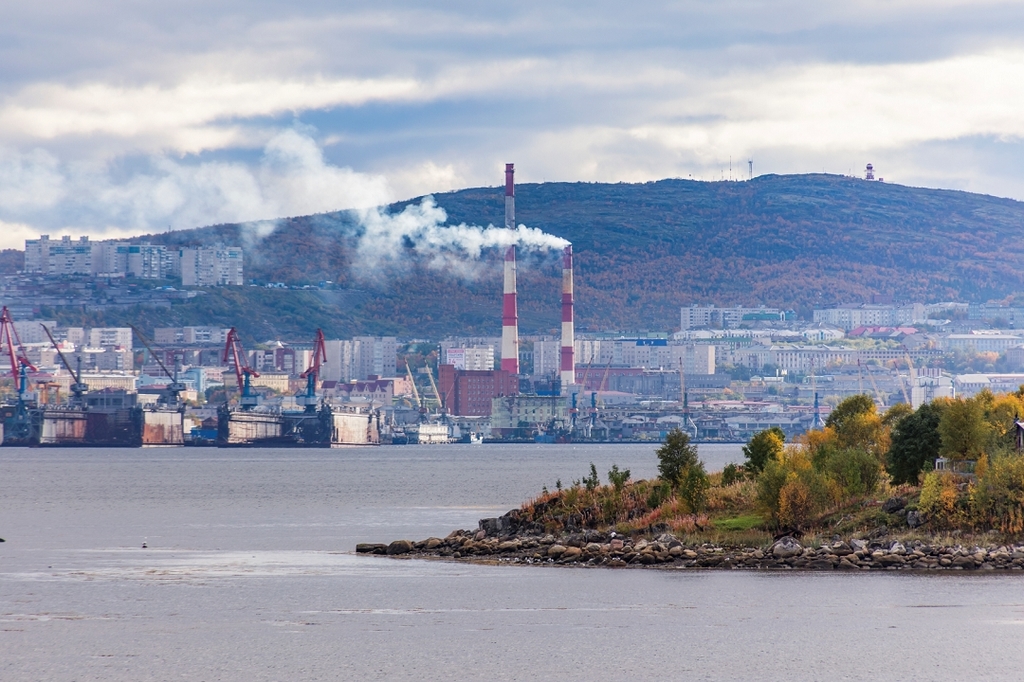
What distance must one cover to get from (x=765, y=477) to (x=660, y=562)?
149 inches

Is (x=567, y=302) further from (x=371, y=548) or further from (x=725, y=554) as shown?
(x=725, y=554)

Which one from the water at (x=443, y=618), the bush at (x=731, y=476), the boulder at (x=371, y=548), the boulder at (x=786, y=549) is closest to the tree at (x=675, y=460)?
the bush at (x=731, y=476)

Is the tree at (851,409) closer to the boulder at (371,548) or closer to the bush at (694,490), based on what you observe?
the bush at (694,490)

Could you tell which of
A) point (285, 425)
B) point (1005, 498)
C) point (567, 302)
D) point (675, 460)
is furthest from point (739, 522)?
point (567, 302)

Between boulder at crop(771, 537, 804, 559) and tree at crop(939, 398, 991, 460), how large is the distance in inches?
312

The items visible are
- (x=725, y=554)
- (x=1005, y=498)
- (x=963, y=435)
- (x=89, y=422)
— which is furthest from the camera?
(x=89, y=422)

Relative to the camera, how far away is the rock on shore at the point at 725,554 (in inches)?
1459

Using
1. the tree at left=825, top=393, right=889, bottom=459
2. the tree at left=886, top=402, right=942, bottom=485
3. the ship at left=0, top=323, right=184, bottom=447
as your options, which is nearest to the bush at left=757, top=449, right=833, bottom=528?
the tree at left=886, top=402, right=942, bottom=485

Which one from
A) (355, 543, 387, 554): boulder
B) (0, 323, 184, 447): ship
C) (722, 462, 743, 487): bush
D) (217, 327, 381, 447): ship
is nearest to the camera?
(355, 543, 387, 554): boulder

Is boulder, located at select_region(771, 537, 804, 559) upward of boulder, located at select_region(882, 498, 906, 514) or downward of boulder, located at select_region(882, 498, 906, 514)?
downward

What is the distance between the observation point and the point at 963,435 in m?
44.7

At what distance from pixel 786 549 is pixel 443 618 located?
9.63 metres

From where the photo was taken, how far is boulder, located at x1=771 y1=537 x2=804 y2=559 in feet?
125

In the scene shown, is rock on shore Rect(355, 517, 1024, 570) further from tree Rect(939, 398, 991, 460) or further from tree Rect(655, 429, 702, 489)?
tree Rect(939, 398, 991, 460)
